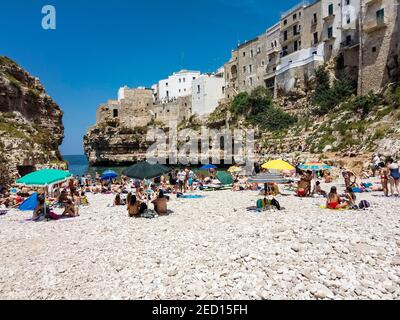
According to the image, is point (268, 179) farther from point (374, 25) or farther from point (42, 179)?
point (374, 25)

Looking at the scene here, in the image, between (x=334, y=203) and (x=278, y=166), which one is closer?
(x=334, y=203)

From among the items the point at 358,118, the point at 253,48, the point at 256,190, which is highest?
the point at 253,48

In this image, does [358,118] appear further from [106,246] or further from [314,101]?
[106,246]

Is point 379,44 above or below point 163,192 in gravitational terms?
above

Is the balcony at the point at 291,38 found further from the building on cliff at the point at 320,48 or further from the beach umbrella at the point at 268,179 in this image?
the beach umbrella at the point at 268,179

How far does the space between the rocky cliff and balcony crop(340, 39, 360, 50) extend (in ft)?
109

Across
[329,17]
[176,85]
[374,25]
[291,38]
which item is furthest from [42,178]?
[176,85]

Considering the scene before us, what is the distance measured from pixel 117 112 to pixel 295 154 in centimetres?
4980

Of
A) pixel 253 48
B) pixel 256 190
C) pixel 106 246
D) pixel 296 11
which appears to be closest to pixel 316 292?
pixel 106 246

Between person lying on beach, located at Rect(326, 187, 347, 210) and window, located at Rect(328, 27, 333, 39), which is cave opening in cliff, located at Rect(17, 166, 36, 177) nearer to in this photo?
person lying on beach, located at Rect(326, 187, 347, 210)

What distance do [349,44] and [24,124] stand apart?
3620cm

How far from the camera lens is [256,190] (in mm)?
19391

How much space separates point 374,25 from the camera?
3303 centimetres
